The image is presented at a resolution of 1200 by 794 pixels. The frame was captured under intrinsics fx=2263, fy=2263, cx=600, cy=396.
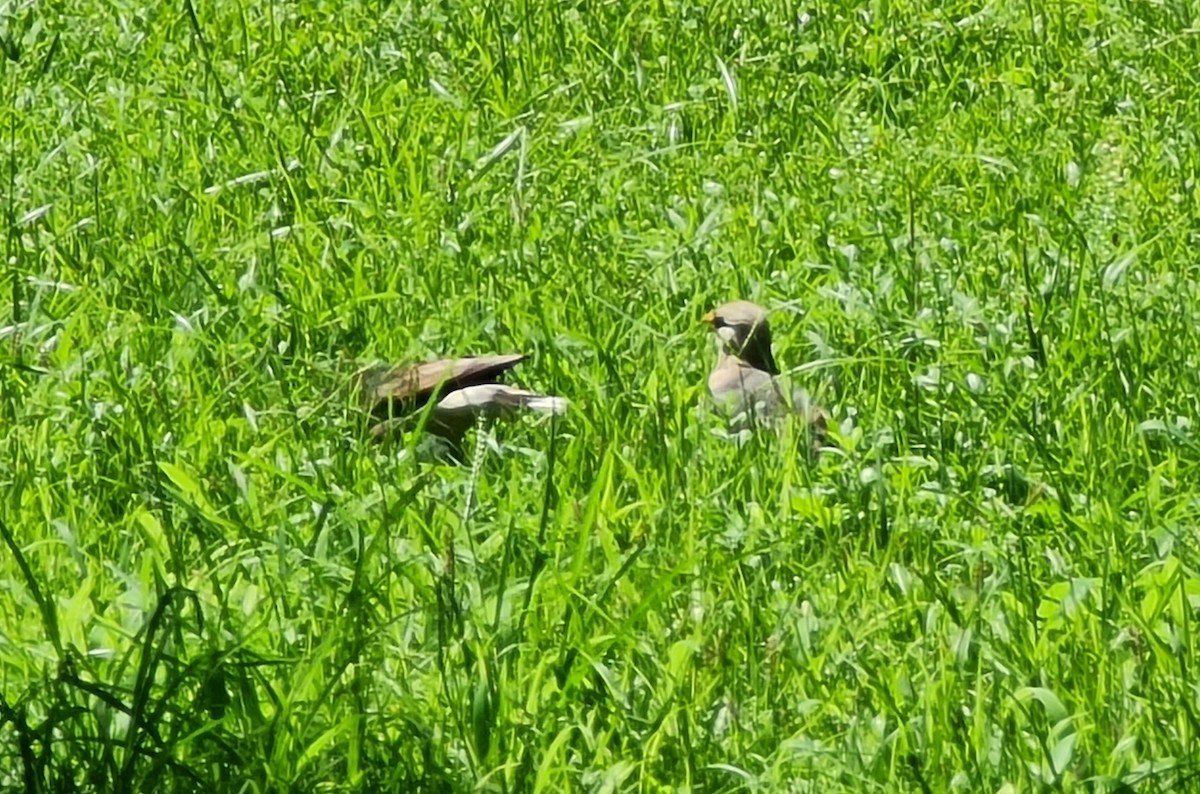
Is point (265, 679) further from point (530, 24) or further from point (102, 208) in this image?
point (530, 24)

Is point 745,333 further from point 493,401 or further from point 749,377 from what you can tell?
point 493,401

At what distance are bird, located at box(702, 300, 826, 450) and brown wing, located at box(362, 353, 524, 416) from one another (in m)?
0.45

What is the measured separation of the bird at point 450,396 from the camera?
474 cm

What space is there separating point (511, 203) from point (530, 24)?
1674 millimetres

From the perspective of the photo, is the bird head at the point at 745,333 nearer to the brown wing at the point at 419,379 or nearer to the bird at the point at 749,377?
the bird at the point at 749,377

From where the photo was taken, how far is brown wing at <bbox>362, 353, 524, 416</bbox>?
15.5 feet

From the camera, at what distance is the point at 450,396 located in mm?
4785

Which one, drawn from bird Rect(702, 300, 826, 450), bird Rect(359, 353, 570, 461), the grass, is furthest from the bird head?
bird Rect(359, 353, 570, 461)

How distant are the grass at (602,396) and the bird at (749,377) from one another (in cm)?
8

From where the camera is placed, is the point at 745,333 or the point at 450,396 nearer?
the point at 450,396

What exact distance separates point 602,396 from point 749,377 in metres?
0.32

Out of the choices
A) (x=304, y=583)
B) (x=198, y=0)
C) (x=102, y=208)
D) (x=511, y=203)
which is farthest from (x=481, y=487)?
(x=198, y=0)

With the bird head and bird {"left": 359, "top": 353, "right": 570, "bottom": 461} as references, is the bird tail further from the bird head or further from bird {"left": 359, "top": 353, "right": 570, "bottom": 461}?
the bird head

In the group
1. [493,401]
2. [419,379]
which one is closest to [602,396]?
[493,401]
